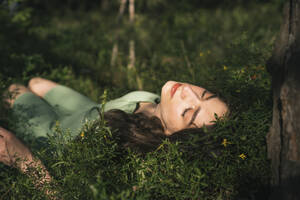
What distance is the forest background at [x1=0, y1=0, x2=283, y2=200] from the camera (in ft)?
6.40

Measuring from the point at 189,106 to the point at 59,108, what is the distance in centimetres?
A: 198

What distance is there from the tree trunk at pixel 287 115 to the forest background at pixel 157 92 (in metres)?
0.16

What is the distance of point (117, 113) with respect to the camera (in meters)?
3.10

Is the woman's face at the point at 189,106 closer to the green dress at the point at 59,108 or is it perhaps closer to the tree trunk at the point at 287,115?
the tree trunk at the point at 287,115

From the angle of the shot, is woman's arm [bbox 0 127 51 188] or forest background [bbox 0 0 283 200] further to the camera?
woman's arm [bbox 0 127 51 188]

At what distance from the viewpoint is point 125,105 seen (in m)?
3.35

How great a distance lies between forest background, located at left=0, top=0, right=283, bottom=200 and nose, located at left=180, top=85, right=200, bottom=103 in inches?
12.5

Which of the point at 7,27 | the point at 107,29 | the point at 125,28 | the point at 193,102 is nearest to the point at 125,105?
the point at 193,102

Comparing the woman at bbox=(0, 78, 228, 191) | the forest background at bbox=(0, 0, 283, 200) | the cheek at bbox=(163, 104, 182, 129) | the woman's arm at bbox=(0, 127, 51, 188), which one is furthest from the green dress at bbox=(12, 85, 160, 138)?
the woman's arm at bbox=(0, 127, 51, 188)

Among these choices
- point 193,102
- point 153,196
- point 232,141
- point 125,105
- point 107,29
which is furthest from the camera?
point 107,29

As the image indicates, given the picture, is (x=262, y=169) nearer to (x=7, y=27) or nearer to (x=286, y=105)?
(x=286, y=105)

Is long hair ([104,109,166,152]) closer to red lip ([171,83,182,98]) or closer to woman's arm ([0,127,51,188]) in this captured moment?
red lip ([171,83,182,98])

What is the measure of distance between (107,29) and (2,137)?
20.4 ft

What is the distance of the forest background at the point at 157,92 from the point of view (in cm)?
195
